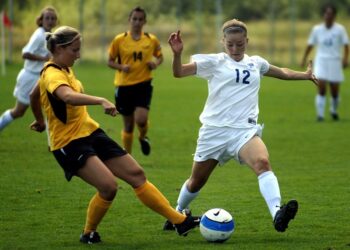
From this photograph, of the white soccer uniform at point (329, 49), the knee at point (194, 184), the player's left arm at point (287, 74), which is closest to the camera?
the knee at point (194, 184)

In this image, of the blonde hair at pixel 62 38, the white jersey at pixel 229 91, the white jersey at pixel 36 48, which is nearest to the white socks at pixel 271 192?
the white jersey at pixel 229 91

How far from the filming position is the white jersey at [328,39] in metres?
21.2

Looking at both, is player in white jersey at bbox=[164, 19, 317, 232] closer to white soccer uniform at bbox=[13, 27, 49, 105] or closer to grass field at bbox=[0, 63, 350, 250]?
grass field at bbox=[0, 63, 350, 250]

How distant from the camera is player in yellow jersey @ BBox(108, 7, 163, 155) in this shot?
1450cm

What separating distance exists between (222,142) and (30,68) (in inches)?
294

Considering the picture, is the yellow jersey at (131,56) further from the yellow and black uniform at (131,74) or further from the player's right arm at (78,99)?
the player's right arm at (78,99)

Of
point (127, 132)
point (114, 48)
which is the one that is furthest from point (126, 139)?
point (114, 48)

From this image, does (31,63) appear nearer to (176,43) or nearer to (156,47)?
(156,47)

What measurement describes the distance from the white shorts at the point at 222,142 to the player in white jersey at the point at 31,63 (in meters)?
6.57

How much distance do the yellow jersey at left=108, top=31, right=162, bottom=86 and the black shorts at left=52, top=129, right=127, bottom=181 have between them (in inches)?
243

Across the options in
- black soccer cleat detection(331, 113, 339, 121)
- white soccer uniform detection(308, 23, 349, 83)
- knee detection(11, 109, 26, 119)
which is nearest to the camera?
knee detection(11, 109, 26, 119)

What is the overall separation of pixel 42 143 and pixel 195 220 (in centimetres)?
838

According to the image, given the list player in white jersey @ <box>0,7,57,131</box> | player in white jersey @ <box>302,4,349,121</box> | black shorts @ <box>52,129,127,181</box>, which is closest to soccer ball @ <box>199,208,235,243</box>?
black shorts @ <box>52,129,127,181</box>

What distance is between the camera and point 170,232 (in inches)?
355
